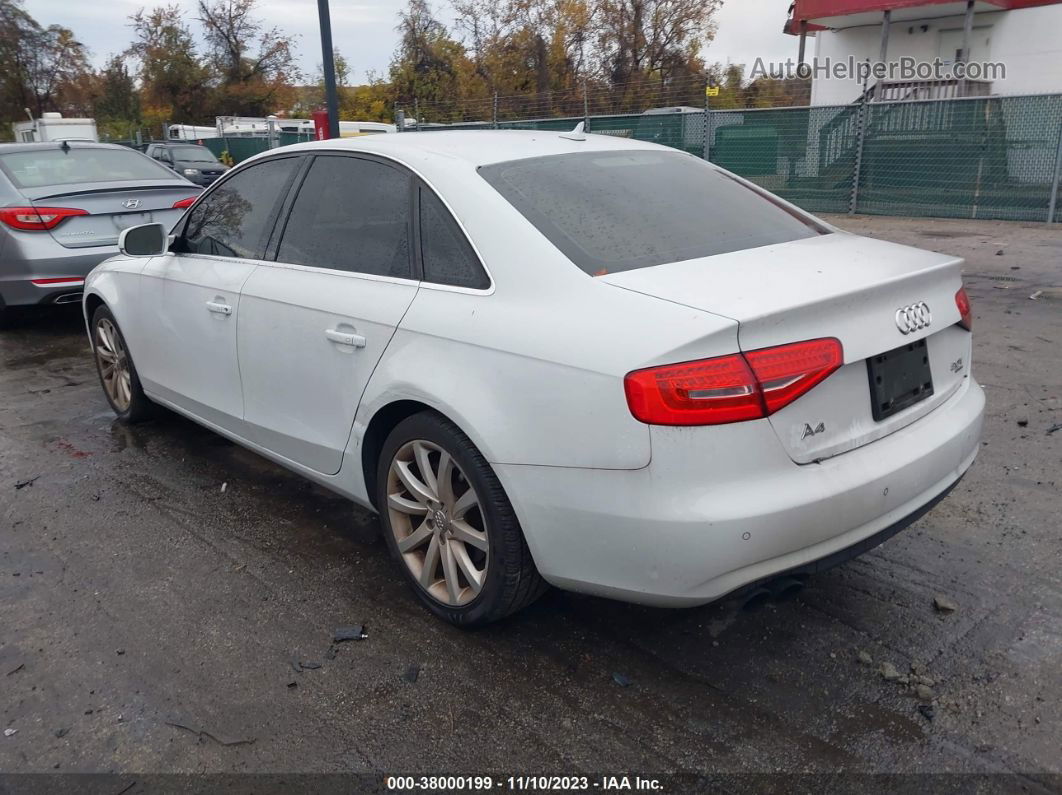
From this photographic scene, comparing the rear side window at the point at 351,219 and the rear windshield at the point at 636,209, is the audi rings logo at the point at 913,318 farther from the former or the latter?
the rear side window at the point at 351,219

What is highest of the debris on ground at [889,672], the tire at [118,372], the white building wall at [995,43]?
the white building wall at [995,43]

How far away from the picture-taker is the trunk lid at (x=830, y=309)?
2463 mm

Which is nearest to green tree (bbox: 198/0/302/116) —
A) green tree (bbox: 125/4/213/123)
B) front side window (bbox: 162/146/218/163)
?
green tree (bbox: 125/4/213/123)

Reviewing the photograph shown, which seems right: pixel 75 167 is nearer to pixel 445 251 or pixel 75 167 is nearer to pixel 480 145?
pixel 480 145

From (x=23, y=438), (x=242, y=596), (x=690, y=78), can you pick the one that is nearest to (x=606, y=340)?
(x=242, y=596)

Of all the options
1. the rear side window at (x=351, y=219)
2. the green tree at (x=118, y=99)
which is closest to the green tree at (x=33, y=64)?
the green tree at (x=118, y=99)

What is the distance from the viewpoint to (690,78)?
33312 millimetres

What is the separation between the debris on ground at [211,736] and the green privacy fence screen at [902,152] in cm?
1333

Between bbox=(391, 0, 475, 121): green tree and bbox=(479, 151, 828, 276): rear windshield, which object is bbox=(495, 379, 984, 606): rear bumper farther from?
bbox=(391, 0, 475, 121): green tree

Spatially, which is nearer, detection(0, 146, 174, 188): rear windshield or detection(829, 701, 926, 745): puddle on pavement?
detection(829, 701, 926, 745): puddle on pavement

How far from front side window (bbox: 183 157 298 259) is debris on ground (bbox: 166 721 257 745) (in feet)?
6.69

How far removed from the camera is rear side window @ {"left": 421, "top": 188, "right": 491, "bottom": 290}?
296cm

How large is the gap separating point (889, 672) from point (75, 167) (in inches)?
329

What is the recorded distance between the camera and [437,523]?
310 cm
